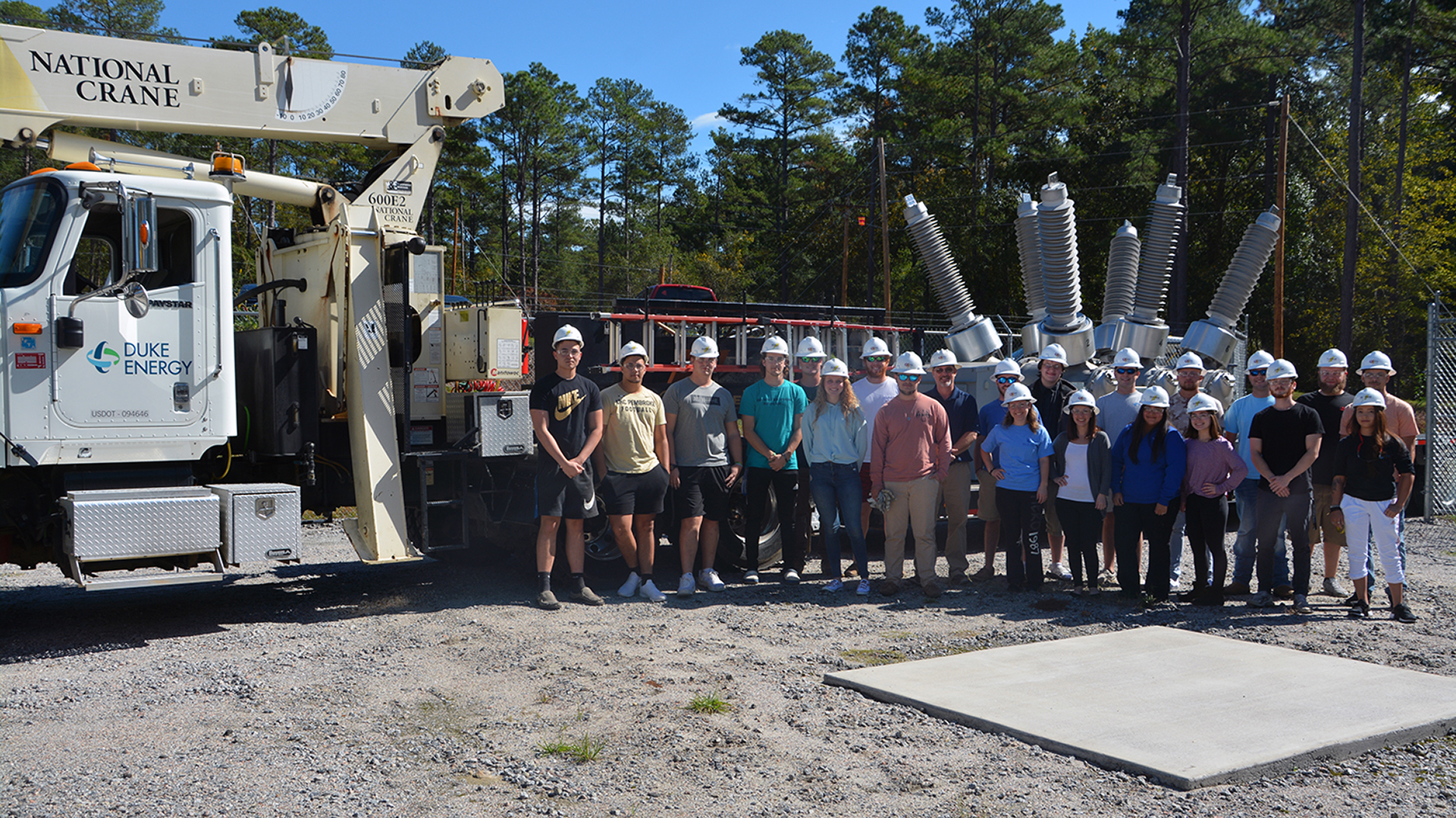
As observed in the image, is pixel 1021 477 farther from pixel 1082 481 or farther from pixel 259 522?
pixel 259 522

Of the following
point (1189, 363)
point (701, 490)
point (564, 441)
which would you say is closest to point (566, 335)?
point (564, 441)

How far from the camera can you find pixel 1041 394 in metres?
9.94

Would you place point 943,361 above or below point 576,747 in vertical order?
above

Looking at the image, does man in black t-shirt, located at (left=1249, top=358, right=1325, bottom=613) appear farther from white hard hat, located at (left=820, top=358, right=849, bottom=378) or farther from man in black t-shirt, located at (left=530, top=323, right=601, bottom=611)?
man in black t-shirt, located at (left=530, top=323, right=601, bottom=611)

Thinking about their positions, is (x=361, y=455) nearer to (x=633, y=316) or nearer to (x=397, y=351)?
(x=397, y=351)

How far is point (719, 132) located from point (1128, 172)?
1037 inches

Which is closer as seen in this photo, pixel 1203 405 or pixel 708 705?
pixel 708 705

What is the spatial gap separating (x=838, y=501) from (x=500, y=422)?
284 centimetres

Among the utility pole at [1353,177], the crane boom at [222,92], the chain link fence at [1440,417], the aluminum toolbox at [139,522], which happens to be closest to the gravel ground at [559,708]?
the aluminum toolbox at [139,522]

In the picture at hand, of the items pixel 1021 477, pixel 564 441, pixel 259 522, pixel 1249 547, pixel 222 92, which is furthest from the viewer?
pixel 1021 477

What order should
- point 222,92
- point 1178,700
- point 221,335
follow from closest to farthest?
point 1178,700 → point 221,335 → point 222,92

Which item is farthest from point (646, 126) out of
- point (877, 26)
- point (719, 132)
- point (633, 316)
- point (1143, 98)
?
point (633, 316)

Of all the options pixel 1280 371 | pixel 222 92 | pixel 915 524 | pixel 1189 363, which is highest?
pixel 222 92

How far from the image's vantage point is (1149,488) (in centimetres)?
847
